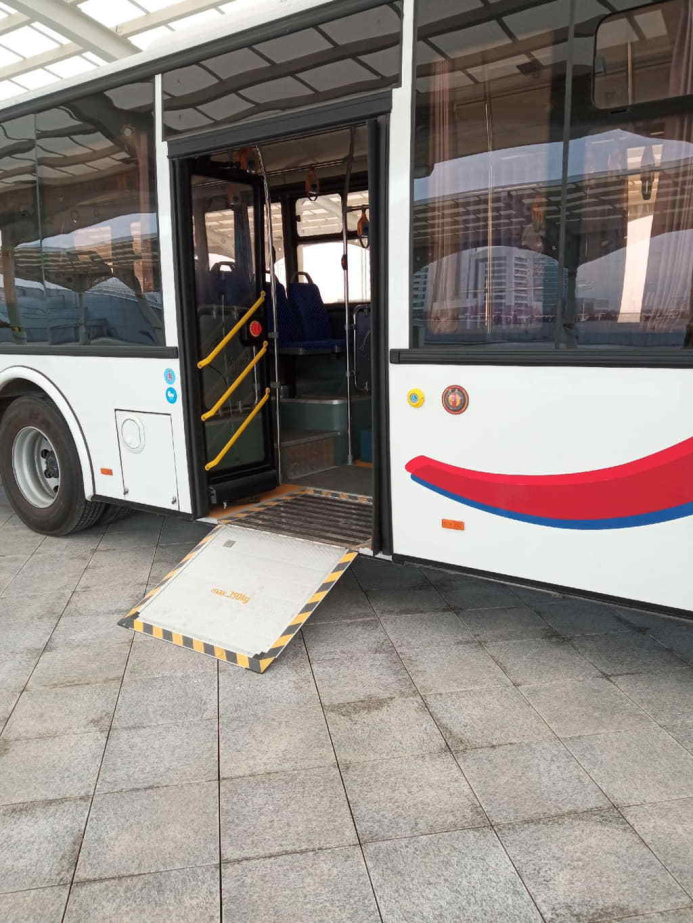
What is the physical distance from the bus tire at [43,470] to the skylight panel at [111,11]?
282 inches

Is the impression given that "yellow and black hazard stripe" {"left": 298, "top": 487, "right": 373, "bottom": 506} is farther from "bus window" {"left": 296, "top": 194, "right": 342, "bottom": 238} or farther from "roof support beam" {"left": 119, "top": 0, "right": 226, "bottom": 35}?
"roof support beam" {"left": 119, "top": 0, "right": 226, "bottom": 35}

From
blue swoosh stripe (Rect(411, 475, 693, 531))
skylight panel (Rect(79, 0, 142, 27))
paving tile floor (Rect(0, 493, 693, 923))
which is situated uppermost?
skylight panel (Rect(79, 0, 142, 27))

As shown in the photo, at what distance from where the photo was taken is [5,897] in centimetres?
176

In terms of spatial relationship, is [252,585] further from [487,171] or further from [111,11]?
[111,11]

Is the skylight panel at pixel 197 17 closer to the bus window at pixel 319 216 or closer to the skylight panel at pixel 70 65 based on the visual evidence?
the skylight panel at pixel 70 65

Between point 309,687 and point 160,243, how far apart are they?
7.51 ft

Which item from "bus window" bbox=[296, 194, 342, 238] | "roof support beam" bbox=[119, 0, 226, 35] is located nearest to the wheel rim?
"bus window" bbox=[296, 194, 342, 238]

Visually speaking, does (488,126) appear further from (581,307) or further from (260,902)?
(260,902)

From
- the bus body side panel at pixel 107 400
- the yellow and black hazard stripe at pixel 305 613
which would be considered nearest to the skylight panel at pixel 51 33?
the bus body side panel at pixel 107 400

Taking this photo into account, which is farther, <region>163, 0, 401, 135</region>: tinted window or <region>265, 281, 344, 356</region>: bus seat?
<region>265, 281, 344, 356</region>: bus seat

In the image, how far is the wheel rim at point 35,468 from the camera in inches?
182

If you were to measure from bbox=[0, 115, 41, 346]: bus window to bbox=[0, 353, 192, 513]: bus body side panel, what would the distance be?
21 cm

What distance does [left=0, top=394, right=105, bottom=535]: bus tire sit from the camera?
4.31 m

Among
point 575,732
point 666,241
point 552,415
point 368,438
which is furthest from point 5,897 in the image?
point 368,438
